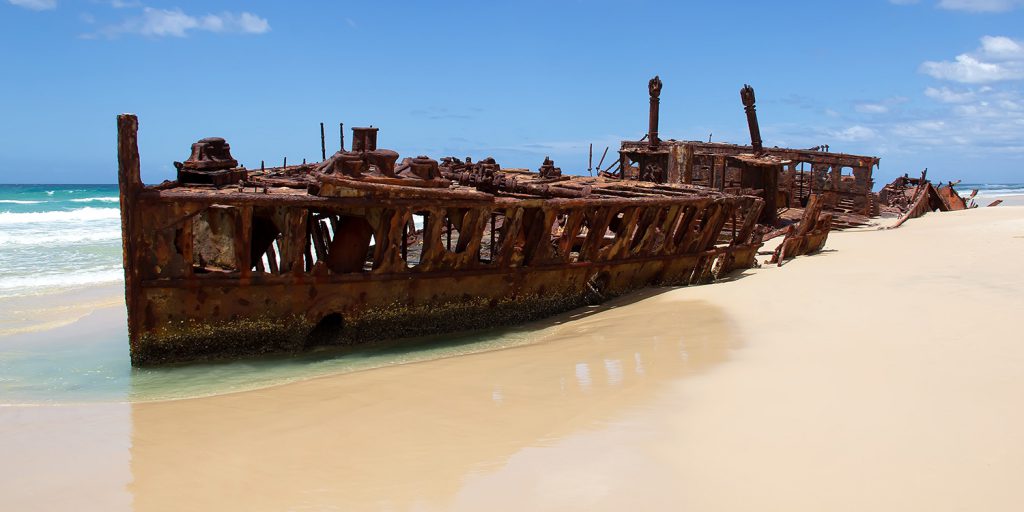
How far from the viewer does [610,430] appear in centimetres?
532

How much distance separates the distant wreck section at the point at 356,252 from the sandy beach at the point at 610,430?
0.91 meters

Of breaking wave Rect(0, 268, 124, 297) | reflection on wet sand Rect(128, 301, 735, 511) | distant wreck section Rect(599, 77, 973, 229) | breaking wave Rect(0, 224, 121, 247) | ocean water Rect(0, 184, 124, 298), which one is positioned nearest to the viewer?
reflection on wet sand Rect(128, 301, 735, 511)

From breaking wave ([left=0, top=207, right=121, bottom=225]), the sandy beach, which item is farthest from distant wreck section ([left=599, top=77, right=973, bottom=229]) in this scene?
breaking wave ([left=0, top=207, right=121, bottom=225])

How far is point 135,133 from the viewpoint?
702 cm

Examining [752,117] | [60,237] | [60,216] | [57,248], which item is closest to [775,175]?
[752,117]

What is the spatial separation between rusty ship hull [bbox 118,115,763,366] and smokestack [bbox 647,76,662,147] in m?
10.2

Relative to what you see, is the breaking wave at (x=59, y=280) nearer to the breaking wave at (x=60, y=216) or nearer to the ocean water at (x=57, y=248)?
the ocean water at (x=57, y=248)

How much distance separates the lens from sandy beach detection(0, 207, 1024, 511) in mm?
4391

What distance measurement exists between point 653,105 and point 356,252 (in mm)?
13922

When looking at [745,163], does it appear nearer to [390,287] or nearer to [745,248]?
[745,248]

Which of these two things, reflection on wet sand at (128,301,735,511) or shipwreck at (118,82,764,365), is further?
shipwreck at (118,82,764,365)

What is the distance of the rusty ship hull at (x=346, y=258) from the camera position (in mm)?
7086

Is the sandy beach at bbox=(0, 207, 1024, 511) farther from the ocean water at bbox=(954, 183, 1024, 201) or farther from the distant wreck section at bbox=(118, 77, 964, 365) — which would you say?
the ocean water at bbox=(954, 183, 1024, 201)

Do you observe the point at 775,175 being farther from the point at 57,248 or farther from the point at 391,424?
the point at 57,248
